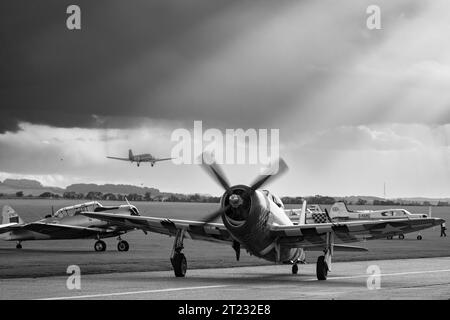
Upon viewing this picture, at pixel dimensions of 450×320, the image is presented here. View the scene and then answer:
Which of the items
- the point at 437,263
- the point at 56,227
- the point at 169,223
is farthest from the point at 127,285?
the point at 56,227

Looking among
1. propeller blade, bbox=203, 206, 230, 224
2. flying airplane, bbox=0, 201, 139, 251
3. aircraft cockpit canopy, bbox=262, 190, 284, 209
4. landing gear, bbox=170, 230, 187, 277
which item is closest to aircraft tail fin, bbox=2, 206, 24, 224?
flying airplane, bbox=0, 201, 139, 251

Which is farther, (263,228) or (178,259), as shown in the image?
(178,259)

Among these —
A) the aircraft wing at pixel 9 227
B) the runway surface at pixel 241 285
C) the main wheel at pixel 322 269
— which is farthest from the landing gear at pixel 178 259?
the aircraft wing at pixel 9 227

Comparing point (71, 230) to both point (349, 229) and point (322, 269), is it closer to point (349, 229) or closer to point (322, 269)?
point (322, 269)

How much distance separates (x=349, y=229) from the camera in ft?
83.3

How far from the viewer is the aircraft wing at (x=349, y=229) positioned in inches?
995

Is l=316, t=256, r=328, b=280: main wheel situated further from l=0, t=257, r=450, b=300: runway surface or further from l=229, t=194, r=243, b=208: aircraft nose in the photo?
l=229, t=194, r=243, b=208: aircraft nose

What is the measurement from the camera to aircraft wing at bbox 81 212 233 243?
2608 cm

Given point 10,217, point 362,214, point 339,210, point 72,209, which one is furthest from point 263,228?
point 339,210

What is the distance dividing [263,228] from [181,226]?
326 cm

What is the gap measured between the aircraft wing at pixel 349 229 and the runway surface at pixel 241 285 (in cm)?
151

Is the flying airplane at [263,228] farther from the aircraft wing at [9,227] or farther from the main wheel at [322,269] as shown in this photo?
Answer: the aircraft wing at [9,227]
